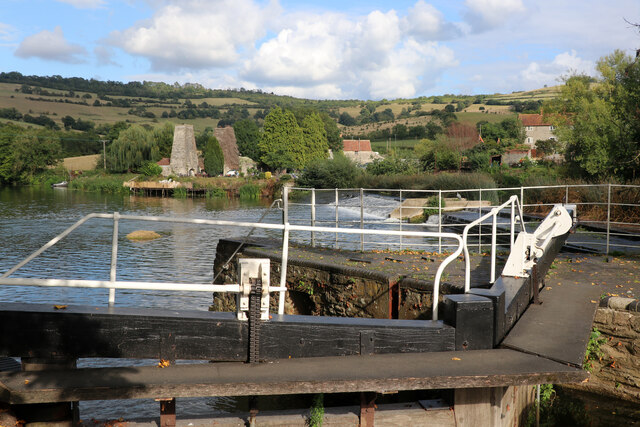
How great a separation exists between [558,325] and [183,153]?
272 feet

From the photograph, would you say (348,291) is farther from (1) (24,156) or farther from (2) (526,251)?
(1) (24,156)

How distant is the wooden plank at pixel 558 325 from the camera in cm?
434

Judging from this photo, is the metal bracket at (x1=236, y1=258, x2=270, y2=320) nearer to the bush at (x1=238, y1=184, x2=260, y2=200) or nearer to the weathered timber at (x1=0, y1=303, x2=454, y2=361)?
the weathered timber at (x1=0, y1=303, x2=454, y2=361)

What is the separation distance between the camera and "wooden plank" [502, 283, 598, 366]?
434 centimetres

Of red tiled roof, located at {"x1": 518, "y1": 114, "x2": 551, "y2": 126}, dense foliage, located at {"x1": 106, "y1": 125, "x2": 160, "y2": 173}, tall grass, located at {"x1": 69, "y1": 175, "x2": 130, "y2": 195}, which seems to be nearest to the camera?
tall grass, located at {"x1": 69, "y1": 175, "x2": 130, "y2": 195}

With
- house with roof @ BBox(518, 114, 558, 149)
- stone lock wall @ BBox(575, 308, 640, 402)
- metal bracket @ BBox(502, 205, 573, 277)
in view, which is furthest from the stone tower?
stone lock wall @ BBox(575, 308, 640, 402)

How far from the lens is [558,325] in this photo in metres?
5.16

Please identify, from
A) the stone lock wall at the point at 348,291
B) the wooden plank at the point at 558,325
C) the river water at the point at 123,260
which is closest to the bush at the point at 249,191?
the river water at the point at 123,260

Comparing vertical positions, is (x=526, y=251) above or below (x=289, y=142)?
below

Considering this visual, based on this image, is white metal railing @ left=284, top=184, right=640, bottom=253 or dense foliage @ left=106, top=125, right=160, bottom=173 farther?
dense foliage @ left=106, top=125, right=160, bottom=173

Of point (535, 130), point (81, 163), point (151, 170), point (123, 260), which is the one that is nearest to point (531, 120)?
point (535, 130)

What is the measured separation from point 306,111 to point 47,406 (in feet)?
350

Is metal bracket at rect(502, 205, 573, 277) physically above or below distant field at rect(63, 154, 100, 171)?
below

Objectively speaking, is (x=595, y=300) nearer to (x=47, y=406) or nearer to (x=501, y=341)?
(x=501, y=341)
